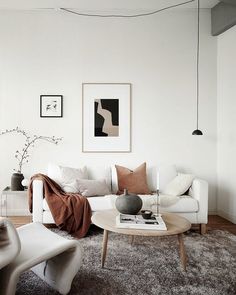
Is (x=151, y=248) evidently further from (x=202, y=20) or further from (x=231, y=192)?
(x=202, y=20)

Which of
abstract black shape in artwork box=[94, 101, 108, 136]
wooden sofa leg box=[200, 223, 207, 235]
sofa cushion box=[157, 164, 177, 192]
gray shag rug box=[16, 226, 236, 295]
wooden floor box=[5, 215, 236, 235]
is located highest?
abstract black shape in artwork box=[94, 101, 108, 136]

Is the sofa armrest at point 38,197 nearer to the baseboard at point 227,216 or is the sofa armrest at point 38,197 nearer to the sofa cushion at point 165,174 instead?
the sofa cushion at point 165,174

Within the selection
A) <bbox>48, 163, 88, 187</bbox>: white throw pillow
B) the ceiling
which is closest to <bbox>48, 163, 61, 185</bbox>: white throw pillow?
<bbox>48, 163, 88, 187</bbox>: white throw pillow

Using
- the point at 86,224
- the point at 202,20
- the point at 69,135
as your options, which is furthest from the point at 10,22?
the point at 86,224

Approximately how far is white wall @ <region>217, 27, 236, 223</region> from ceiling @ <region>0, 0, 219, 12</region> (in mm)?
705

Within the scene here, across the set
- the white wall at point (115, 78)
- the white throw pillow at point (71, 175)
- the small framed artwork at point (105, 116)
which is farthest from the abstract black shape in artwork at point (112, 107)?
the white throw pillow at point (71, 175)

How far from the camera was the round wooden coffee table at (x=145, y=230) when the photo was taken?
2228 millimetres

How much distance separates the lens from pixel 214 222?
12.7ft

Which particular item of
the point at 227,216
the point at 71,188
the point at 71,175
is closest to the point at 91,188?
the point at 71,188

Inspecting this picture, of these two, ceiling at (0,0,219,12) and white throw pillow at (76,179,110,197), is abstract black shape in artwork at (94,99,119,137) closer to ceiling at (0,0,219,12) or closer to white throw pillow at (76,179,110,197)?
white throw pillow at (76,179,110,197)

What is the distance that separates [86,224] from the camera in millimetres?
3193

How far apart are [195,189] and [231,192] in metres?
0.78

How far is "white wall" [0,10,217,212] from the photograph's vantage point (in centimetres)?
412

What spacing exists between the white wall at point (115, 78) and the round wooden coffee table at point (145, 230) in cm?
163
